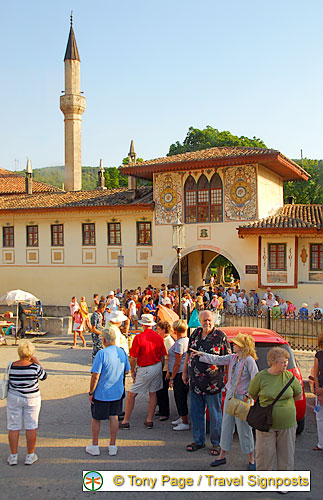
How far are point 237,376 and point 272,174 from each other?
19.1 m

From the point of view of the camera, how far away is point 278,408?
4.82m

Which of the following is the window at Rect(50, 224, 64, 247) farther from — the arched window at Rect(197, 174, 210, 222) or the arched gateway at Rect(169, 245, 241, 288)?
the arched window at Rect(197, 174, 210, 222)

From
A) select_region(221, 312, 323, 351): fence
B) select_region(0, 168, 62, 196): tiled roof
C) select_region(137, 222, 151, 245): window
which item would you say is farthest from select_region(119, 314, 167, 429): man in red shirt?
select_region(0, 168, 62, 196): tiled roof

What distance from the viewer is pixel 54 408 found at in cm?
827

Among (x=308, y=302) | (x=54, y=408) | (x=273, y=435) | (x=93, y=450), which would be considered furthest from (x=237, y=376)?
(x=308, y=302)

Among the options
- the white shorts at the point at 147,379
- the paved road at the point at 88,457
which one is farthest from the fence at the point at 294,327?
the white shorts at the point at 147,379

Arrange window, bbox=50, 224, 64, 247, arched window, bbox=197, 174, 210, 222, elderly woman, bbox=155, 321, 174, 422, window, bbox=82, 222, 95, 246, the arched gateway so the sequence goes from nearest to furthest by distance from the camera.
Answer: elderly woman, bbox=155, 321, 174, 422 → arched window, bbox=197, 174, 210, 222 → the arched gateway → window, bbox=82, 222, 95, 246 → window, bbox=50, 224, 64, 247

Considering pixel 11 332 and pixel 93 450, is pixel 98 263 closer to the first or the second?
pixel 11 332

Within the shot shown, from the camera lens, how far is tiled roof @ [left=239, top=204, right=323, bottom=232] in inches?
795

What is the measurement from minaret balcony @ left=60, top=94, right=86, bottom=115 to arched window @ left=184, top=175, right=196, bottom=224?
15815 millimetres

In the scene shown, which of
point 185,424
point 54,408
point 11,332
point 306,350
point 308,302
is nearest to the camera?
point 185,424

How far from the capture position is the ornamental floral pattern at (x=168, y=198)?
22891 mm

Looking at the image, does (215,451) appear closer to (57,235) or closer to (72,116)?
(57,235)

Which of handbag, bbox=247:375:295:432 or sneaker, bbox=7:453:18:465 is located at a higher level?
handbag, bbox=247:375:295:432
